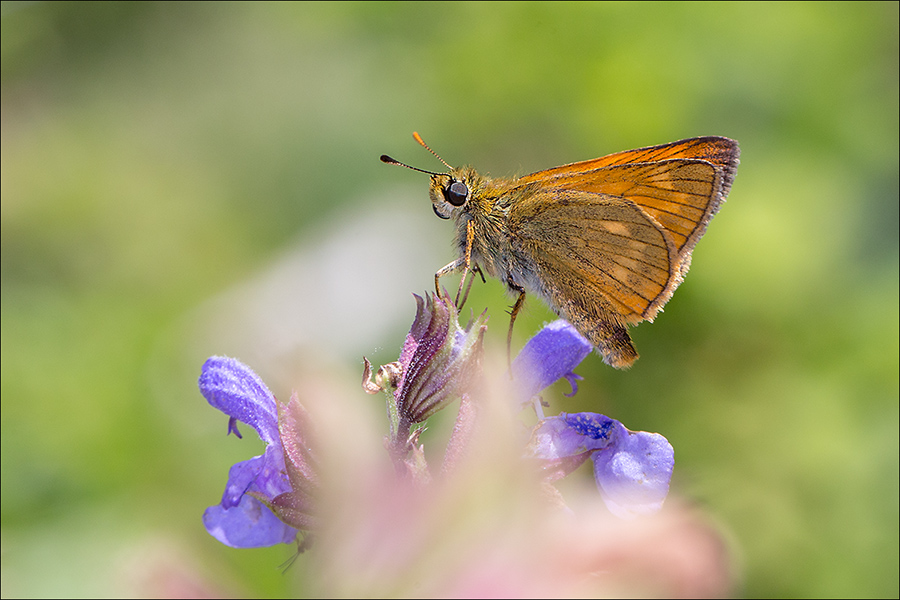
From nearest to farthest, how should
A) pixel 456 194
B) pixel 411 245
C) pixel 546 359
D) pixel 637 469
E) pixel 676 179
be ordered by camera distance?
pixel 637 469
pixel 546 359
pixel 676 179
pixel 456 194
pixel 411 245

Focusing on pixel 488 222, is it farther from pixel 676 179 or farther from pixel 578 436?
pixel 578 436

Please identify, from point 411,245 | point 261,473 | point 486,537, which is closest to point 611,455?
point 261,473

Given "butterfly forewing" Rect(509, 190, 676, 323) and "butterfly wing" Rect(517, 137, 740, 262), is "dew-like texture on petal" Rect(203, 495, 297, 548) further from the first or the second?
"butterfly wing" Rect(517, 137, 740, 262)

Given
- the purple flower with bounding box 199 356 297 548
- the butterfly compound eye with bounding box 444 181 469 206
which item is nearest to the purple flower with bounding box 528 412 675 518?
the purple flower with bounding box 199 356 297 548

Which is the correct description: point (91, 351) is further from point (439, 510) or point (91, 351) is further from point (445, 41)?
point (439, 510)

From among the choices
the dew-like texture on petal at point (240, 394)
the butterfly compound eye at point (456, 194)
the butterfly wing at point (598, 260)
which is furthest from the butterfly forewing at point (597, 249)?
the dew-like texture on petal at point (240, 394)

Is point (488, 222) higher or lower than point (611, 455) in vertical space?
higher
